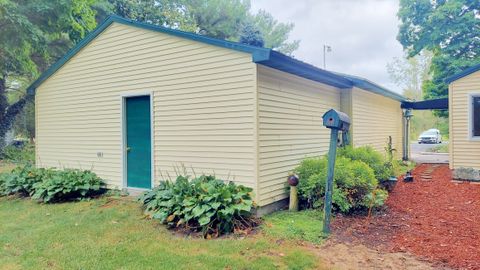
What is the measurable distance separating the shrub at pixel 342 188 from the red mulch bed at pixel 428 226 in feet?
0.89

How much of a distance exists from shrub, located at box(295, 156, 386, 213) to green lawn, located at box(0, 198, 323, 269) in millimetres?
558

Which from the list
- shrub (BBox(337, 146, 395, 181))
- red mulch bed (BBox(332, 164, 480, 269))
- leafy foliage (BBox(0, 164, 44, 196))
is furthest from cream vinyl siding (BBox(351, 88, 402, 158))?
leafy foliage (BBox(0, 164, 44, 196))

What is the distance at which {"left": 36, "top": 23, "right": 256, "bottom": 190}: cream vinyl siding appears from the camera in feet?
18.0

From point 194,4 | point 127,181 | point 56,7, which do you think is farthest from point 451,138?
point 194,4

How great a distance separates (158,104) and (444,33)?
1513cm

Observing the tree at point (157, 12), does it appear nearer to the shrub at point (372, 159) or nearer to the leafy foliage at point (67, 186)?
the leafy foliage at point (67, 186)

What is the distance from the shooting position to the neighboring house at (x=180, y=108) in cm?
542

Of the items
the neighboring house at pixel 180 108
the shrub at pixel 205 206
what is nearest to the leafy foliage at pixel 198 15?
the neighboring house at pixel 180 108

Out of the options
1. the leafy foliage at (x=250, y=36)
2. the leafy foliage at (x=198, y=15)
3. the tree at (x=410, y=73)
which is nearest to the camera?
the leafy foliage at (x=250, y=36)

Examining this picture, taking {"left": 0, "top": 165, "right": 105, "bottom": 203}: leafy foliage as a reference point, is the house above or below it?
above

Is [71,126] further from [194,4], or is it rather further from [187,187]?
[194,4]

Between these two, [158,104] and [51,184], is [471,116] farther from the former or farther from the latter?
[51,184]

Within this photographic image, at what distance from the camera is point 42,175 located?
7.55 meters

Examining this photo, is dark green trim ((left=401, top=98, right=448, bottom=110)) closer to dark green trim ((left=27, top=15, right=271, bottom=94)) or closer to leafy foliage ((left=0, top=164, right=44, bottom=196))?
dark green trim ((left=27, top=15, right=271, bottom=94))
